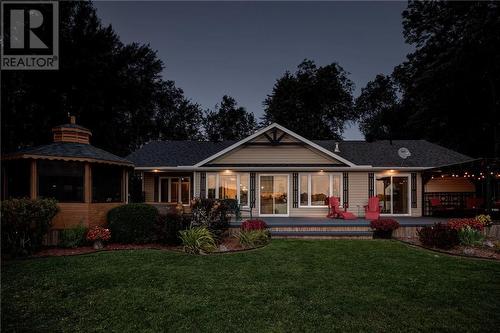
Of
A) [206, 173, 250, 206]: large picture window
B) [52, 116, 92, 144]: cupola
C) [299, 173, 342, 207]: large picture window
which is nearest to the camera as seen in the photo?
[52, 116, 92, 144]: cupola

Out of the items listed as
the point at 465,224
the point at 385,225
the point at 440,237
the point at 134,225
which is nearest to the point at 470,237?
the point at 465,224

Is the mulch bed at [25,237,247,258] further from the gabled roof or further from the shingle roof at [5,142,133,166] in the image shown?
the gabled roof

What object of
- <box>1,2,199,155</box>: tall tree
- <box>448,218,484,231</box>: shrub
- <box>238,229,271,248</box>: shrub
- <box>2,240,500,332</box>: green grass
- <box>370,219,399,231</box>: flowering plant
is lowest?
<box>2,240,500,332</box>: green grass

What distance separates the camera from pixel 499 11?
20.3 metres

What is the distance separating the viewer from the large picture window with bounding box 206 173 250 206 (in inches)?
592

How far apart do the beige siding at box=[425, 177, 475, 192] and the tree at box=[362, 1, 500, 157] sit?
979 centimetres

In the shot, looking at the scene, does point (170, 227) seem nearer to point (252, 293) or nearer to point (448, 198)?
point (252, 293)

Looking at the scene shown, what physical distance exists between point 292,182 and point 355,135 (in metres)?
35.9

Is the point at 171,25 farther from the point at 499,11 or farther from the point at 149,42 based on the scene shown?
the point at 499,11

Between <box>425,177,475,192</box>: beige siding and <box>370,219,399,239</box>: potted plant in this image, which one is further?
<box>425,177,475,192</box>: beige siding

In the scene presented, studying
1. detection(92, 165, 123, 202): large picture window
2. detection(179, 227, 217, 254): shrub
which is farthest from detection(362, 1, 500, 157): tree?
detection(92, 165, 123, 202): large picture window

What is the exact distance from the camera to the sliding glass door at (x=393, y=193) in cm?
1524

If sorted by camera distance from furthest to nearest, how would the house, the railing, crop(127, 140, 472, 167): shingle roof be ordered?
crop(127, 140, 472, 167): shingle roof, the railing, the house

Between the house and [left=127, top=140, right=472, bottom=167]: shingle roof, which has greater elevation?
[left=127, top=140, right=472, bottom=167]: shingle roof
